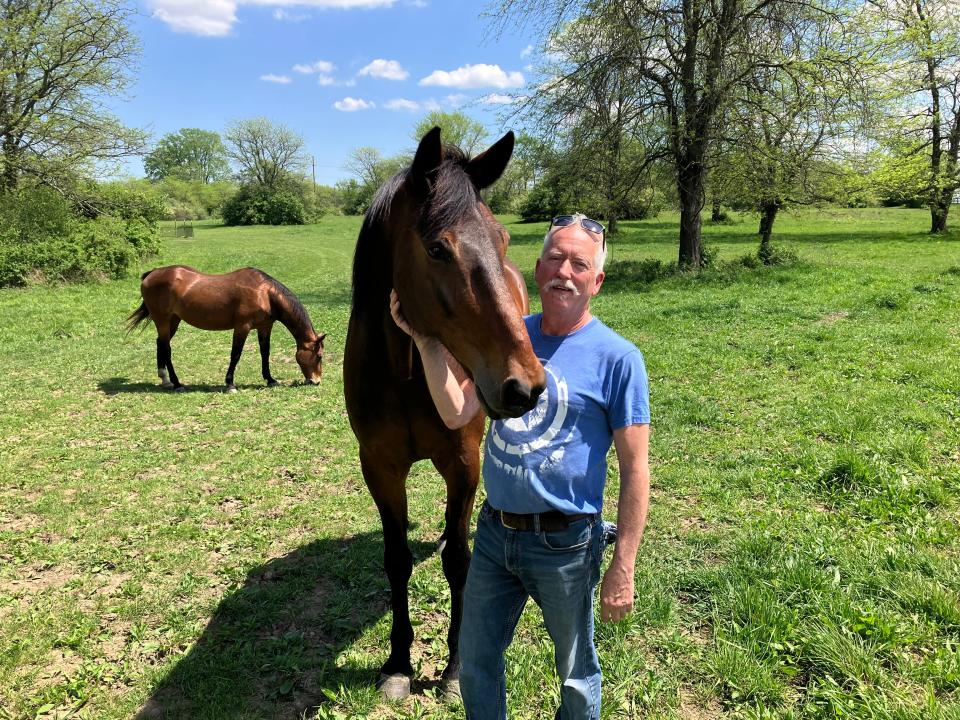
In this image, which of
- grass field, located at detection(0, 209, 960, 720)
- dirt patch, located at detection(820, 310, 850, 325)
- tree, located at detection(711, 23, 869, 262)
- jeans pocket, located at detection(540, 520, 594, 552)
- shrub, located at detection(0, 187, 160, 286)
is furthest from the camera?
shrub, located at detection(0, 187, 160, 286)

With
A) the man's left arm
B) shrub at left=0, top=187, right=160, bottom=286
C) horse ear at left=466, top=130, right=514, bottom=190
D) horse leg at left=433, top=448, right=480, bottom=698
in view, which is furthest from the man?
shrub at left=0, top=187, right=160, bottom=286

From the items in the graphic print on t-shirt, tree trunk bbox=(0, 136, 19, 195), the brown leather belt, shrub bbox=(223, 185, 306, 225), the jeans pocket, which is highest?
shrub bbox=(223, 185, 306, 225)

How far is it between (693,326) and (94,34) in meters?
19.6

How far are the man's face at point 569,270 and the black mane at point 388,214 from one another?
30 centimetres

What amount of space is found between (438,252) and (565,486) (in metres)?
0.80

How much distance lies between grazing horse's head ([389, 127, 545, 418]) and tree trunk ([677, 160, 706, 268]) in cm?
1344

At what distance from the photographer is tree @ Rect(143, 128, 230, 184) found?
261ft

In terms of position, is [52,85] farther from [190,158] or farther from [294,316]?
[190,158]

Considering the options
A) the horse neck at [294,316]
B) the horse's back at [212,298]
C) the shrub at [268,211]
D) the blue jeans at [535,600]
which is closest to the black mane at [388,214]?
the blue jeans at [535,600]

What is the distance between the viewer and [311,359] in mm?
7609

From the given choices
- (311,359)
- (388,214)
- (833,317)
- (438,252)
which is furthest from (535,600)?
(833,317)

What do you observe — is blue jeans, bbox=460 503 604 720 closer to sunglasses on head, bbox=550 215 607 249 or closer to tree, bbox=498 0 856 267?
sunglasses on head, bbox=550 215 607 249

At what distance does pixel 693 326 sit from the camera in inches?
373

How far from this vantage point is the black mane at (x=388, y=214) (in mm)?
1641
